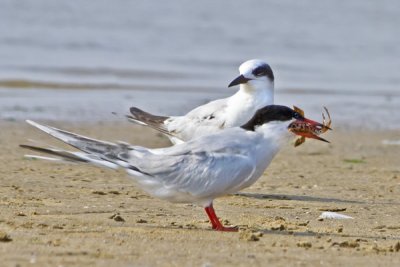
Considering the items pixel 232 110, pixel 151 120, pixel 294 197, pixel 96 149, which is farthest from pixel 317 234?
pixel 151 120

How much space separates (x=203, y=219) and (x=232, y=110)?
1632 millimetres

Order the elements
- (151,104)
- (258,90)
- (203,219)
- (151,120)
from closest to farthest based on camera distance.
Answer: (203,219)
(258,90)
(151,120)
(151,104)

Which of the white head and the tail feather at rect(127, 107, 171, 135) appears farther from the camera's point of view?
the tail feather at rect(127, 107, 171, 135)

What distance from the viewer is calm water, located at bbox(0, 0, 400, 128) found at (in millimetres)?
13617

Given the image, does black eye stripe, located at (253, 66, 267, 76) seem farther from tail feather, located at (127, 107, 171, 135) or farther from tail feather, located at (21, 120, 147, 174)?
tail feather, located at (21, 120, 147, 174)

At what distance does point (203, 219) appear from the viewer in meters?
6.32

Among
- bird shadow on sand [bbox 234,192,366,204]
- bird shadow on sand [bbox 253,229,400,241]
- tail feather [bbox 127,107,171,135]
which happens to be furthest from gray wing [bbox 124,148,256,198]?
tail feather [bbox 127,107,171,135]

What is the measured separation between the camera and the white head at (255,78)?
7977 millimetres

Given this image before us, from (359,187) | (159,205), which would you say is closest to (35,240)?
(159,205)

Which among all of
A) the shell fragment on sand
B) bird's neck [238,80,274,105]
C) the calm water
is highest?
bird's neck [238,80,274,105]

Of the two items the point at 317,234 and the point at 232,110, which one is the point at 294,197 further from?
the point at 317,234

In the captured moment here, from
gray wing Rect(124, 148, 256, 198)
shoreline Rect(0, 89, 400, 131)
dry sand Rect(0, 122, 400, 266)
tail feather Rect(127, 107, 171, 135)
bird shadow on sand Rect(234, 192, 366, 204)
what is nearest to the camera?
dry sand Rect(0, 122, 400, 266)

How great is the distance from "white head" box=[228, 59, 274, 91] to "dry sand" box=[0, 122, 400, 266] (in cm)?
80

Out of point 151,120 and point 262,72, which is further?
point 151,120
